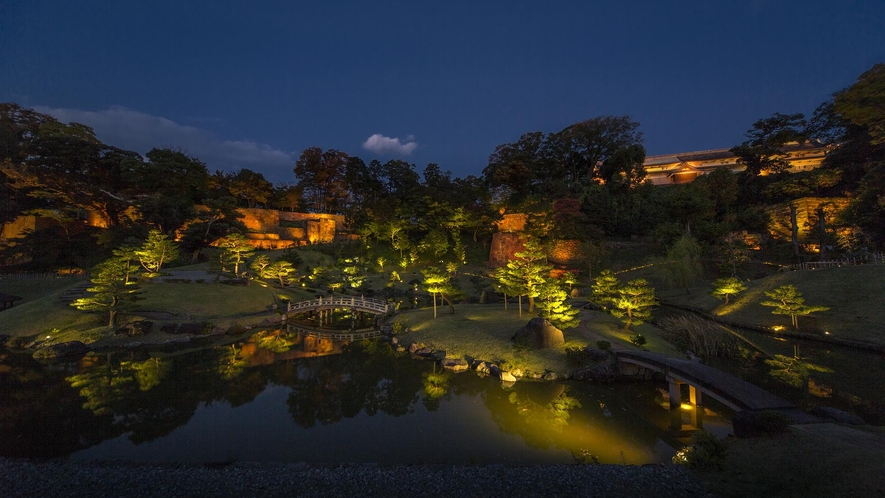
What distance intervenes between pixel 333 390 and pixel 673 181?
56233 mm

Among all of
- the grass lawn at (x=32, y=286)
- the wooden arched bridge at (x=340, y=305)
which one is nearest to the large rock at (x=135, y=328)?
the wooden arched bridge at (x=340, y=305)

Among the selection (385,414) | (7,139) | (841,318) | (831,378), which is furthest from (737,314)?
(7,139)

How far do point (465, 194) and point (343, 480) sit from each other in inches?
1616

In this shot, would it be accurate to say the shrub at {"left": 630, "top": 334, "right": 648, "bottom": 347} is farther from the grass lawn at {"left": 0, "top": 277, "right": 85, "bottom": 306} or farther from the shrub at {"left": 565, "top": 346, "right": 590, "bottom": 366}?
the grass lawn at {"left": 0, "top": 277, "right": 85, "bottom": 306}

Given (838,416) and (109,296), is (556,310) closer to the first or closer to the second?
(838,416)

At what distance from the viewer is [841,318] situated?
707 inches

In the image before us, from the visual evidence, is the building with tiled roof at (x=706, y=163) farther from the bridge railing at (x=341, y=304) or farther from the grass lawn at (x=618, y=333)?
the bridge railing at (x=341, y=304)

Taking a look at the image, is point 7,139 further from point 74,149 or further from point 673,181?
point 673,181

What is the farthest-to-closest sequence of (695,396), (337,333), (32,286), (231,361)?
(32,286), (337,333), (231,361), (695,396)

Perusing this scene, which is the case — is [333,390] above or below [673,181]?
below

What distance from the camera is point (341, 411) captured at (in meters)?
11.9

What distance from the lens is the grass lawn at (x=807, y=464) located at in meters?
5.55

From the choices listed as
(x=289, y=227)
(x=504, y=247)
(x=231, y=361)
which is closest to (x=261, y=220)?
(x=289, y=227)

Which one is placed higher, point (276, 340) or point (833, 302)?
point (833, 302)
